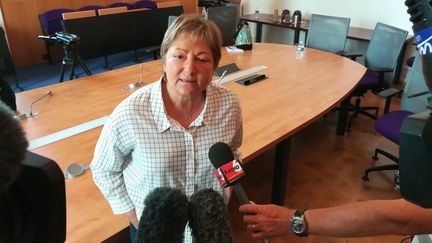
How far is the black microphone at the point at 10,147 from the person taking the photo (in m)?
0.34

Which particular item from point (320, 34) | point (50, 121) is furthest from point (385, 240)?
point (320, 34)

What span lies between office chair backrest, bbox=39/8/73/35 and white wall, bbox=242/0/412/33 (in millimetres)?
3569

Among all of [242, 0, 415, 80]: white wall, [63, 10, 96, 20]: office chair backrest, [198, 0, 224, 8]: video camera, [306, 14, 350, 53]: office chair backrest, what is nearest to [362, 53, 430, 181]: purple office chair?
[306, 14, 350, 53]: office chair backrest

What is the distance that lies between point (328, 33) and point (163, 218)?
13.1 feet

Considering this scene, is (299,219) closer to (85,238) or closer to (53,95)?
(85,238)

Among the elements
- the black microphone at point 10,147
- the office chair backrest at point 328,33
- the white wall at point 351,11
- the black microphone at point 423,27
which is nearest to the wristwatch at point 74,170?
the black microphone at point 10,147

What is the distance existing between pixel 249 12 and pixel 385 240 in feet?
17.1

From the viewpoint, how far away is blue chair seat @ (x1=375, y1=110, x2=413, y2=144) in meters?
2.45

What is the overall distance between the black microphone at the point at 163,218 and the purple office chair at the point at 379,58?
3087mm

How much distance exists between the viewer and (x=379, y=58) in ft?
12.0

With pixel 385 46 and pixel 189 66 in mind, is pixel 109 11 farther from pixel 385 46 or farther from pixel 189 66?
pixel 189 66

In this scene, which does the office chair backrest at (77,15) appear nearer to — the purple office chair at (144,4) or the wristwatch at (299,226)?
the purple office chair at (144,4)

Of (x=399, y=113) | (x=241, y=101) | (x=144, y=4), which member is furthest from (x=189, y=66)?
(x=144, y=4)

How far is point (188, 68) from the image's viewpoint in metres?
1.10
